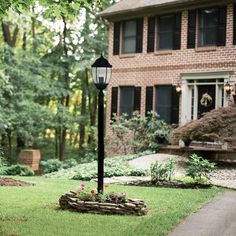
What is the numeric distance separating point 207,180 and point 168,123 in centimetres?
725

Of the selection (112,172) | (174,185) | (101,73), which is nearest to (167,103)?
(112,172)

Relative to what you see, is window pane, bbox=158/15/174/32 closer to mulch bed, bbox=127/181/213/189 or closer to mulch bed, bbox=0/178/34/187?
mulch bed, bbox=127/181/213/189

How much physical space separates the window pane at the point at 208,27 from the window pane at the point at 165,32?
52.1 inches

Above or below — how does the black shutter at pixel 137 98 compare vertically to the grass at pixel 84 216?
above

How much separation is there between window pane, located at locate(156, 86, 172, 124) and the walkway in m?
9.92

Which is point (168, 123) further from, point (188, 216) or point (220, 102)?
point (188, 216)

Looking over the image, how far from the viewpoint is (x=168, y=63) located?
19156 mm

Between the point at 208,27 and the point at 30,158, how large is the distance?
31.4 feet

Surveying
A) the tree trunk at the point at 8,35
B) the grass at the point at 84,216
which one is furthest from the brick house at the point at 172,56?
the tree trunk at the point at 8,35

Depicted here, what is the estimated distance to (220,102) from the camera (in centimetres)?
1773

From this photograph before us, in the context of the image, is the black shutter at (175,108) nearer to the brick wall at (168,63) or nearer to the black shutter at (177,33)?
the brick wall at (168,63)

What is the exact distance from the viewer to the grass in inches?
262

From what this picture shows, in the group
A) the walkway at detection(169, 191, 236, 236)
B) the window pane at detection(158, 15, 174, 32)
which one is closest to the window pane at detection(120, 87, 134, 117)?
the window pane at detection(158, 15, 174, 32)

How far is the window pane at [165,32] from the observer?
19.2m
